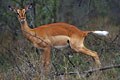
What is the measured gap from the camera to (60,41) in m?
10.6

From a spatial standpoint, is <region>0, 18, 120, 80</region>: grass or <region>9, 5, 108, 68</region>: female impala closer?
<region>0, 18, 120, 80</region>: grass

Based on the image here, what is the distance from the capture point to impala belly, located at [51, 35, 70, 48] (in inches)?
419

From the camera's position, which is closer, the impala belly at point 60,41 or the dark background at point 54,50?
the dark background at point 54,50

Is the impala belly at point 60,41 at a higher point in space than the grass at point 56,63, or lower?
lower

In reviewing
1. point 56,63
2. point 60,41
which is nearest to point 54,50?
point 60,41

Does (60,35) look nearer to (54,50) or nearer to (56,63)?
(54,50)

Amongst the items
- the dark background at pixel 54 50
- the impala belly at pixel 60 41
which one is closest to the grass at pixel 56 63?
the dark background at pixel 54 50

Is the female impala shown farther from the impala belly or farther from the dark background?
the dark background

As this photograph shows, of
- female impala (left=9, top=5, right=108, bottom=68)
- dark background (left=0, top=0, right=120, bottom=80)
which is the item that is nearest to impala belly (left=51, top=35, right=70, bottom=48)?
female impala (left=9, top=5, right=108, bottom=68)

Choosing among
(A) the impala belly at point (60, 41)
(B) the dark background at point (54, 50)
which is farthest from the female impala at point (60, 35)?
(B) the dark background at point (54, 50)

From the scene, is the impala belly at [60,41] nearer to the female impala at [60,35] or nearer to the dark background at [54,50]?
the female impala at [60,35]

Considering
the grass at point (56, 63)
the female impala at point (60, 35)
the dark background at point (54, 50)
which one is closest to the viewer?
the grass at point (56, 63)

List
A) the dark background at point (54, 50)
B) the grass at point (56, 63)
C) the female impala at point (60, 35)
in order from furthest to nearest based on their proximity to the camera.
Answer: the female impala at point (60, 35), the dark background at point (54, 50), the grass at point (56, 63)

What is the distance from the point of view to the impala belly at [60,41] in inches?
419
